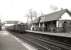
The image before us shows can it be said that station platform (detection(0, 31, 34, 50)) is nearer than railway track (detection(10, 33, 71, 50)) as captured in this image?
No

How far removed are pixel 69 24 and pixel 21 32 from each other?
15.9m

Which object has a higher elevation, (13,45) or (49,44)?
(49,44)

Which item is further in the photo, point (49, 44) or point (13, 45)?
point (13, 45)

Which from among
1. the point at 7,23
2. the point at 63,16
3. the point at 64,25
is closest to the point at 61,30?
the point at 64,25

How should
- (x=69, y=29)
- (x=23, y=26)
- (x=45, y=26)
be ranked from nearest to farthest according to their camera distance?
(x=69, y=29)
(x=23, y=26)
(x=45, y=26)

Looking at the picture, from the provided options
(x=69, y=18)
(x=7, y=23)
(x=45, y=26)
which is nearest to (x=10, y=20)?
(x=7, y=23)

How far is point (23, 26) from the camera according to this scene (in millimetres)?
42219

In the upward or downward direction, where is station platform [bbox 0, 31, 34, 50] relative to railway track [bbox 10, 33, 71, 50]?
downward

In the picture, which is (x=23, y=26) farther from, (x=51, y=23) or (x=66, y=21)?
(x=66, y=21)

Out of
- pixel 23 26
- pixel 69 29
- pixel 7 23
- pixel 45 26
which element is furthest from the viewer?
pixel 7 23

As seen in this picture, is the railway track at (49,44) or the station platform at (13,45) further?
the station platform at (13,45)

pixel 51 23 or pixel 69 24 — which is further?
pixel 51 23

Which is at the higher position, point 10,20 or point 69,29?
point 10,20

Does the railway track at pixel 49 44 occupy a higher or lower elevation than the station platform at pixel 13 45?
higher
